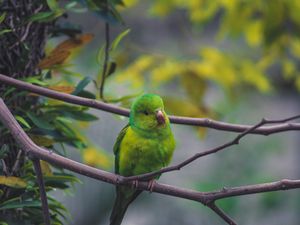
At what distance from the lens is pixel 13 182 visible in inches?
66.9

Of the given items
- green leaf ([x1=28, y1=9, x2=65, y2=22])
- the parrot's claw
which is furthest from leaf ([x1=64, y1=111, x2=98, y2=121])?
the parrot's claw

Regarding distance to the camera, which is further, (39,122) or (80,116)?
(80,116)

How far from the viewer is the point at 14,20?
6.25 ft

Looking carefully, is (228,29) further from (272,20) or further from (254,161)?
(254,161)

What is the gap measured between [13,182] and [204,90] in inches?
56.4

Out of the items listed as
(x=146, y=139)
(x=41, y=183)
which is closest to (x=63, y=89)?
(x=146, y=139)

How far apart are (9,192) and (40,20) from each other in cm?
51

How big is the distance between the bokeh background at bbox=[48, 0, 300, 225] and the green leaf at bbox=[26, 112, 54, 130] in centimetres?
21

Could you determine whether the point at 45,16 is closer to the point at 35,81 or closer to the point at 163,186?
the point at 35,81

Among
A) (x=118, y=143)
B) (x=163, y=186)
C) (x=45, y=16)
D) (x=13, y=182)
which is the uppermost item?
(x=45, y=16)

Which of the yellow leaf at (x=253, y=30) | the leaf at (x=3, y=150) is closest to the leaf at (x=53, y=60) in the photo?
the leaf at (x=3, y=150)

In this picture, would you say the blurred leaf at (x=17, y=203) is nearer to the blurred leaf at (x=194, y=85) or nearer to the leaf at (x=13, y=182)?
the leaf at (x=13, y=182)

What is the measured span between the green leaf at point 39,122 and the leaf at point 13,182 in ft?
0.68

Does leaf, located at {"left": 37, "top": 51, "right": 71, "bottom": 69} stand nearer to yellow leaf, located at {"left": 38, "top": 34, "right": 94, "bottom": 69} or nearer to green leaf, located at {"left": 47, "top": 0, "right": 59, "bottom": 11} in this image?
yellow leaf, located at {"left": 38, "top": 34, "right": 94, "bottom": 69}
